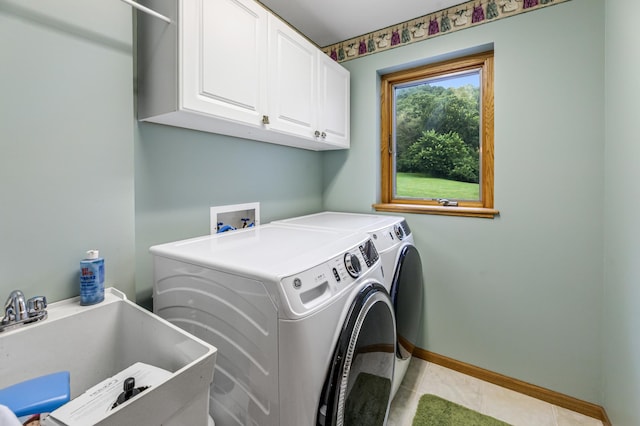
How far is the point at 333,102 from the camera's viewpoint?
2.02 metres

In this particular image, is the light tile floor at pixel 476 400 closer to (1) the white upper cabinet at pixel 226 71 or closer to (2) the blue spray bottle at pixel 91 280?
(2) the blue spray bottle at pixel 91 280

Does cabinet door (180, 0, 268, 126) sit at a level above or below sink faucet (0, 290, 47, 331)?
above

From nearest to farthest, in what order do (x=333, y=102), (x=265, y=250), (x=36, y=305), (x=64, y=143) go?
(x=36, y=305) < (x=64, y=143) < (x=265, y=250) < (x=333, y=102)

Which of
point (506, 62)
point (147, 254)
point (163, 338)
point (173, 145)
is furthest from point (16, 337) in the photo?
point (506, 62)

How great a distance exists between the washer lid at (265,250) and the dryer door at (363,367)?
223 millimetres

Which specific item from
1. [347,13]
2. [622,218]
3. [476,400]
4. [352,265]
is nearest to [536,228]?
[622,218]

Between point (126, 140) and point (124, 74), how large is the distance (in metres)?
0.27

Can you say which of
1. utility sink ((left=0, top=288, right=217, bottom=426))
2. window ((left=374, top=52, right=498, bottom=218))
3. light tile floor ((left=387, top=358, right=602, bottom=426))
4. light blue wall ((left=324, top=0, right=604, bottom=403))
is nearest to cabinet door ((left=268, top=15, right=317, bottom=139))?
window ((left=374, top=52, right=498, bottom=218))

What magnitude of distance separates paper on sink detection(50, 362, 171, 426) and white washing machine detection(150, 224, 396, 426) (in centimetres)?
24

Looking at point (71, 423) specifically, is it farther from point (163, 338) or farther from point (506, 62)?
point (506, 62)

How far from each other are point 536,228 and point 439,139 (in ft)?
2.75

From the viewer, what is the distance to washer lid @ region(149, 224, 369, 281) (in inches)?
35.3

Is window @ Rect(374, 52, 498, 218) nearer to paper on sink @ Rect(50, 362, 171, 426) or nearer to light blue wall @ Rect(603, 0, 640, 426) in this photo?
light blue wall @ Rect(603, 0, 640, 426)

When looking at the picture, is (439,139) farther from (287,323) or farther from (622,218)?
(287,323)
